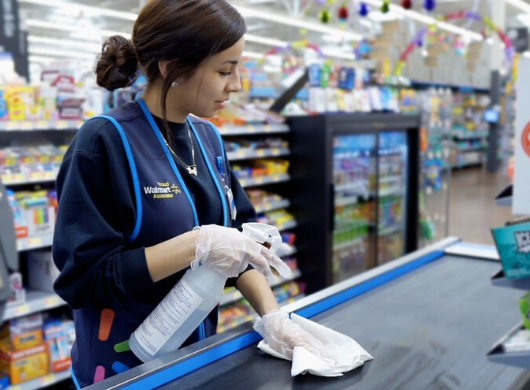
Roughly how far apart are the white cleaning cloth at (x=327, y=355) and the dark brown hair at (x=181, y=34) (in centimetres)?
72

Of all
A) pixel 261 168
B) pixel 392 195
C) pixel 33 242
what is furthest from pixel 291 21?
pixel 33 242

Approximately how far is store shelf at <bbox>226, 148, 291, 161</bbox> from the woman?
2647 mm

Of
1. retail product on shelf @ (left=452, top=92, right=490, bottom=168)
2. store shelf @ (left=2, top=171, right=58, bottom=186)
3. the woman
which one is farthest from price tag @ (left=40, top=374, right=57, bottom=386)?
retail product on shelf @ (left=452, top=92, right=490, bottom=168)

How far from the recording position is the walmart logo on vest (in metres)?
1.35

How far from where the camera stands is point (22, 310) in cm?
302

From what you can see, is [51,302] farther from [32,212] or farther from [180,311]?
[180,311]

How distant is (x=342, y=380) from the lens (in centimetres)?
131

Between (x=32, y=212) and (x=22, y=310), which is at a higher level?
(x=32, y=212)

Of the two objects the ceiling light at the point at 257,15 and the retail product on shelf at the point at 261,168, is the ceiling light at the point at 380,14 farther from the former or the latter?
the retail product on shelf at the point at 261,168

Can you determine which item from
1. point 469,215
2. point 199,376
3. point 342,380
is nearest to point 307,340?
point 342,380

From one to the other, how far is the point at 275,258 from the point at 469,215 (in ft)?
28.1

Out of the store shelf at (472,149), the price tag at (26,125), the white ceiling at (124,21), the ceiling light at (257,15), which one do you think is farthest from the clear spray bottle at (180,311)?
the store shelf at (472,149)

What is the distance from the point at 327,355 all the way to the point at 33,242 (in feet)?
7.39

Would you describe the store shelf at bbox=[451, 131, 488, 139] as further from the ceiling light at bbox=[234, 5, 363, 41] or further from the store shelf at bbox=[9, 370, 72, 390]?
the store shelf at bbox=[9, 370, 72, 390]
